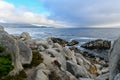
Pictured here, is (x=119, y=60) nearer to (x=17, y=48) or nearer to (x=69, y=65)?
(x=17, y=48)

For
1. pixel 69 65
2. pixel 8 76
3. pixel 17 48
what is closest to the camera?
pixel 8 76

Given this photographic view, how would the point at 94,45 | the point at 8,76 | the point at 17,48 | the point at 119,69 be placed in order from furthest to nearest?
the point at 94,45 < the point at 17,48 < the point at 8,76 < the point at 119,69

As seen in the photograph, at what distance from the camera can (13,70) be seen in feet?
48.2

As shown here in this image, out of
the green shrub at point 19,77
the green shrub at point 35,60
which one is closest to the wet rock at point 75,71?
the green shrub at point 35,60

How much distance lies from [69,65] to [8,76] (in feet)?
21.8

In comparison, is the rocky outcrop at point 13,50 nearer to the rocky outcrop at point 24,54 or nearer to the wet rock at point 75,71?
the rocky outcrop at point 24,54

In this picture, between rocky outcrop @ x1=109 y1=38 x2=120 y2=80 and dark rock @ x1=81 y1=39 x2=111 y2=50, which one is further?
dark rock @ x1=81 y1=39 x2=111 y2=50

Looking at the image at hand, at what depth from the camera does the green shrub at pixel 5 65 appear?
14219 millimetres

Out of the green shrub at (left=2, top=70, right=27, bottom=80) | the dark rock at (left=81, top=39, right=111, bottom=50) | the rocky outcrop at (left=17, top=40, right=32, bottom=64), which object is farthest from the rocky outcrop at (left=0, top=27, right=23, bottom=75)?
the dark rock at (left=81, top=39, right=111, bottom=50)

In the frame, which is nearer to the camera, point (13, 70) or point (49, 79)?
point (13, 70)

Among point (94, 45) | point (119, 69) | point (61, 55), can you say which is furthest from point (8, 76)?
point (94, 45)

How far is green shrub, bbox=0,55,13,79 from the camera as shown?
560 inches

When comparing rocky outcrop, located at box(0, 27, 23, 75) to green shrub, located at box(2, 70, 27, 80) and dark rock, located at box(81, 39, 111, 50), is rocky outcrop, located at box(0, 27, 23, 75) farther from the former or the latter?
A: dark rock, located at box(81, 39, 111, 50)

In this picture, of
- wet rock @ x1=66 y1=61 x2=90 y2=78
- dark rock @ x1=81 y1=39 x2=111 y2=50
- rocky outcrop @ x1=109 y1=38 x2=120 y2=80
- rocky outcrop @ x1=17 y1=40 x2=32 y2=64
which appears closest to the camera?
rocky outcrop @ x1=109 y1=38 x2=120 y2=80
